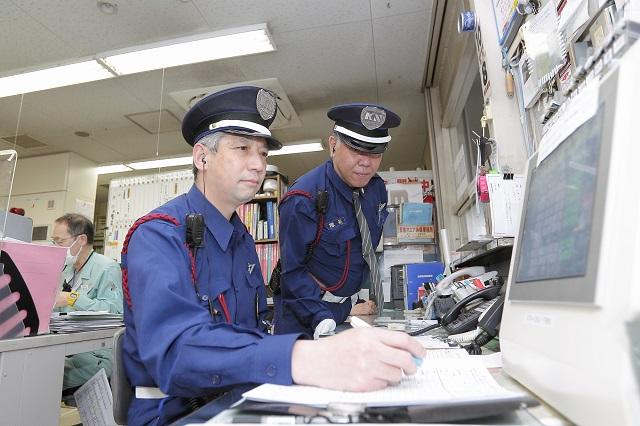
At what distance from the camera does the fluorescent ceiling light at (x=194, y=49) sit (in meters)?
2.76

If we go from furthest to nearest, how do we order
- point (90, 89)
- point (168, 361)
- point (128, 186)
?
point (128, 186), point (90, 89), point (168, 361)

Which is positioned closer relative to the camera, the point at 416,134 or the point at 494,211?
the point at 494,211

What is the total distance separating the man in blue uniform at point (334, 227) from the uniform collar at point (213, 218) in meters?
0.65

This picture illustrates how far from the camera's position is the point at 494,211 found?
1156 mm

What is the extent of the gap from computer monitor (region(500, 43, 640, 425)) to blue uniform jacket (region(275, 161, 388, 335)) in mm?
1200

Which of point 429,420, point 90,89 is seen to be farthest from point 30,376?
point 90,89

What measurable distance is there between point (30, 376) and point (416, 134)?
15.4 ft

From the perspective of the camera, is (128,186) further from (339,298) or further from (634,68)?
(634,68)

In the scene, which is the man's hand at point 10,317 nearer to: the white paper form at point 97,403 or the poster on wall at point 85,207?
the white paper form at point 97,403

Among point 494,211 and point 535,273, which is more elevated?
point 494,211

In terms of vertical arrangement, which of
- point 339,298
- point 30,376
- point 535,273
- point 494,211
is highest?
point 494,211

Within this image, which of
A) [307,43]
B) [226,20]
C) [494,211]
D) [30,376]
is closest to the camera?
[494,211]

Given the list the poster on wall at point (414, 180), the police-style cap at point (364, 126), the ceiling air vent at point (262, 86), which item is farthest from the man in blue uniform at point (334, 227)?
the ceiling air vent at point (262, 86)

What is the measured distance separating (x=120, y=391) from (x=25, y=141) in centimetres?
525
